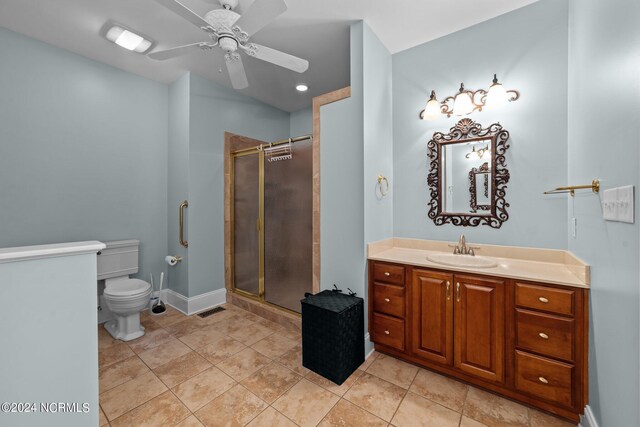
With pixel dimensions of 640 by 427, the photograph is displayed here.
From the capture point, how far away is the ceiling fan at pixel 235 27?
1.48 meters

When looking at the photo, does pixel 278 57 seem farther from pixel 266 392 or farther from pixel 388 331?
pixel 266 392

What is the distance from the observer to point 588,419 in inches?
52.2

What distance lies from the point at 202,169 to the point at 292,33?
175 centimetres

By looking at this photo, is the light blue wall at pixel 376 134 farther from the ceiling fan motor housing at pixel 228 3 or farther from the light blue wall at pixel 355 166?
the ceiling fan motor housing at pixel 228 3

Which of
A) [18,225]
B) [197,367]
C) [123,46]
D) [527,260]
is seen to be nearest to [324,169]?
[527,260]

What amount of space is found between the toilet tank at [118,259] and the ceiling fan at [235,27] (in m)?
1.94

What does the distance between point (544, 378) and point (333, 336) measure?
4.00 ft

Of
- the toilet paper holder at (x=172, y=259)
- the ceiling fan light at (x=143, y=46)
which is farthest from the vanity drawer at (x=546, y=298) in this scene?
the ceiling fan light at (x=143, y=46)

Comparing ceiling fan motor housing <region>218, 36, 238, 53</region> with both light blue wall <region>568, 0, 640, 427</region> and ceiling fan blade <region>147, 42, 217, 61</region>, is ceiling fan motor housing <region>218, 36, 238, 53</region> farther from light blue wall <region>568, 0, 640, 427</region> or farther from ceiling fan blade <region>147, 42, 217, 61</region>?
light blue wall <region>568, 0, 640, 427</region>

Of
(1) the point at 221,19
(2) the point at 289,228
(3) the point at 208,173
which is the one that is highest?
(1) the point at 221,19

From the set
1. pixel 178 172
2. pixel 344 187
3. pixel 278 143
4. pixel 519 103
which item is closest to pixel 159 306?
pixel 178 172

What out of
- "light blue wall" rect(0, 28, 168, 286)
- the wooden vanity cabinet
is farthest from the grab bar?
the wooden vanity cabinet

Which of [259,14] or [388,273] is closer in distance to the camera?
[259,14]

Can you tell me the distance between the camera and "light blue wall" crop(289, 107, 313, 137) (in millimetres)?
4055
